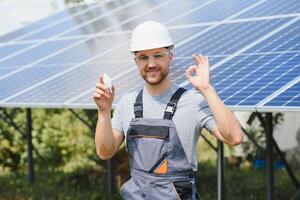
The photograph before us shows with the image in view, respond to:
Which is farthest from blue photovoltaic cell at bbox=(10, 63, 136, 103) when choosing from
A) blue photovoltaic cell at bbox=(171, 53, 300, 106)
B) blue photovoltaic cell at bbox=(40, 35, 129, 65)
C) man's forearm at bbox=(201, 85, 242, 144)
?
man's forearm at bbox=(201, 85, 242, 144)

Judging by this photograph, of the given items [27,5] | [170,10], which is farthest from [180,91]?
[27,5]

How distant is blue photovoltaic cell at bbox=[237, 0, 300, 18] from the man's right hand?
546cm

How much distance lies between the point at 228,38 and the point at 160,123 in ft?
15.7

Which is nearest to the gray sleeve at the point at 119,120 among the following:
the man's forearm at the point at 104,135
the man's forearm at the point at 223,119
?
the man's forearm at the point at 104,135

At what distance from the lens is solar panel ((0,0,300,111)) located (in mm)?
6949

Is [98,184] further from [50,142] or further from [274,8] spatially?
[274,8]

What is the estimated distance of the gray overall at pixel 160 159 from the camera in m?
4.05

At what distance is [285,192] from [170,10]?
3.50m

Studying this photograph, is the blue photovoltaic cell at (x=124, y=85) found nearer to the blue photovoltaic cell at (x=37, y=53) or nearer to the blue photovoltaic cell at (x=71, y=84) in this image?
the blue photovoltaic cell at (x=71, y=84)

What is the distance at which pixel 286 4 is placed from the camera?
9.46m

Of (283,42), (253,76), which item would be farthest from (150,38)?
(283,42)

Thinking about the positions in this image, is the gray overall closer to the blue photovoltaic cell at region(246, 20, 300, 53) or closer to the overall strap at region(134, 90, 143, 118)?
the overall strap at region(134, 90, 143, 118)

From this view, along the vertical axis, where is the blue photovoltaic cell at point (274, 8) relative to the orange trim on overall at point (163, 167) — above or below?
above

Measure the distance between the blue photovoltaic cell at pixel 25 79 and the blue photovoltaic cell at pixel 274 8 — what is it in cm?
275
